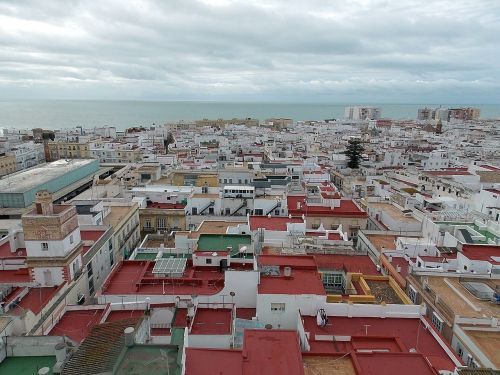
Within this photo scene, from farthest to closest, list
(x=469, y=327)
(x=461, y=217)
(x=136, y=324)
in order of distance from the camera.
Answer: (x=461, y=217), (x=469, y=327), (x=136, y=324)

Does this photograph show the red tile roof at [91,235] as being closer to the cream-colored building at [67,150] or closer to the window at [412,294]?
the window at [412,294]

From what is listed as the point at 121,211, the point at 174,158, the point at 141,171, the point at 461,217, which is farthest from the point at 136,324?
the point at 174,158

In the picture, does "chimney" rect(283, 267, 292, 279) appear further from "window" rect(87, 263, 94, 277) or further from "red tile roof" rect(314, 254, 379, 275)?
"window" rect(87, 263, 94, 277)

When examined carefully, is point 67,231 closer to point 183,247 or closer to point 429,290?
point 183,247

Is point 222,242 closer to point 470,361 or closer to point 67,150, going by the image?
point 470,361

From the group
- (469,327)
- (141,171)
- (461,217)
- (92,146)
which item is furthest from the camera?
(92,146)

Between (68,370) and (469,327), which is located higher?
(68,370)

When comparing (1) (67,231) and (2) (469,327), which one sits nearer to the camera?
(2) (469,327)
